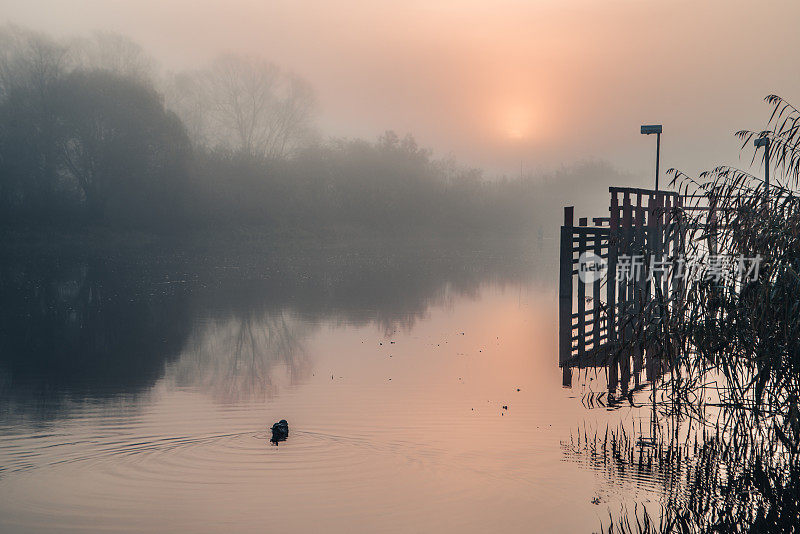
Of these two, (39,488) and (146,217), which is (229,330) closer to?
(39,488)

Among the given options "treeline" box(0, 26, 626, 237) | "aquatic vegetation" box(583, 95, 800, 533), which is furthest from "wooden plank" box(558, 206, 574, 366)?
"treeline" box(0, 26, 626, 237)

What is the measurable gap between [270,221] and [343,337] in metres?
58.4

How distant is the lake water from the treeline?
30367 millimetres

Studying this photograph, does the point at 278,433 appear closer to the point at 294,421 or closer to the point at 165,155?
the point at 294,421

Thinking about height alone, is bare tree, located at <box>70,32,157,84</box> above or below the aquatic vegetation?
above

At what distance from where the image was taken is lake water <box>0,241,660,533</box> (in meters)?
11.5

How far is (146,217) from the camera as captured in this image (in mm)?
70438

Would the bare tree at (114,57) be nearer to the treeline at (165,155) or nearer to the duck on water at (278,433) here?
the treeline at (165,155)

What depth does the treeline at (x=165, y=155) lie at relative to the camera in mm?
64312

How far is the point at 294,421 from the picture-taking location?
16266mm

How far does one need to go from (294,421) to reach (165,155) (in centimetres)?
5688

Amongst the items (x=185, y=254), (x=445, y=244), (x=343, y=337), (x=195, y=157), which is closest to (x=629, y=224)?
(x=343, y=337)

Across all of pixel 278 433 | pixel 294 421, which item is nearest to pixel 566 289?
pixel 294 421

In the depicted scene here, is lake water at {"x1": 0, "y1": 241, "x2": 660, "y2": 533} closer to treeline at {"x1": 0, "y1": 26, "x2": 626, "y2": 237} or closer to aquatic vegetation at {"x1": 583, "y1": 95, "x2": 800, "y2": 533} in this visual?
aquatic vegetation at {"x1": 583, "y1": 95, "x2": 800, "y2": 533}
